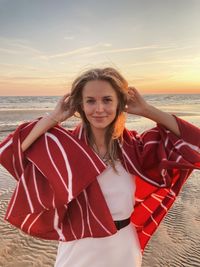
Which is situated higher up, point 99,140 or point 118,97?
point 118,97

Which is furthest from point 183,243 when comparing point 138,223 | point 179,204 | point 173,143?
point 173,143

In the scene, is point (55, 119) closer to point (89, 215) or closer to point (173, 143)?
point (89, 215)

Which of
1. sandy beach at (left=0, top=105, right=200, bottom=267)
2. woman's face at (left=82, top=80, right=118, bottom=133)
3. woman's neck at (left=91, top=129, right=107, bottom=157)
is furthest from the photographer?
sandy beach at (left=0, top=105, right=200, bottom=267)

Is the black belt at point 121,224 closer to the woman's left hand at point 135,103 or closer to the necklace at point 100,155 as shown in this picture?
the necklace at point 100,155

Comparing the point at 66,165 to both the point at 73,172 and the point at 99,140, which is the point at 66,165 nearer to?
the point at 73,172

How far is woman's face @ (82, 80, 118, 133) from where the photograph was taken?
88.8 inches

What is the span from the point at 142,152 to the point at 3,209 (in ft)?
13.2

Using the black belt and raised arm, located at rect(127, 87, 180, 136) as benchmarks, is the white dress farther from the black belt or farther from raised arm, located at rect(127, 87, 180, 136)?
raised arm, located at rect(127, 87, 180, 136)

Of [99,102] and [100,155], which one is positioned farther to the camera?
[100,155]

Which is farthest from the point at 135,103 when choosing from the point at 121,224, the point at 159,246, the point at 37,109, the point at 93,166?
the point at 37,109

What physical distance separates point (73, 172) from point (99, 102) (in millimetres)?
464

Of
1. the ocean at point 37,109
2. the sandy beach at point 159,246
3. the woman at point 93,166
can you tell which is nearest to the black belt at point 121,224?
the woman at point 93,166

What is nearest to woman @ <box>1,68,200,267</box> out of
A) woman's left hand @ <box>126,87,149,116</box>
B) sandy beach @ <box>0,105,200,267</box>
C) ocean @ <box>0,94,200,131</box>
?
woman's left hand @ <box>126,87,149,116</box>

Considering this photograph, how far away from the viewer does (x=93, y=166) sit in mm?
2219
